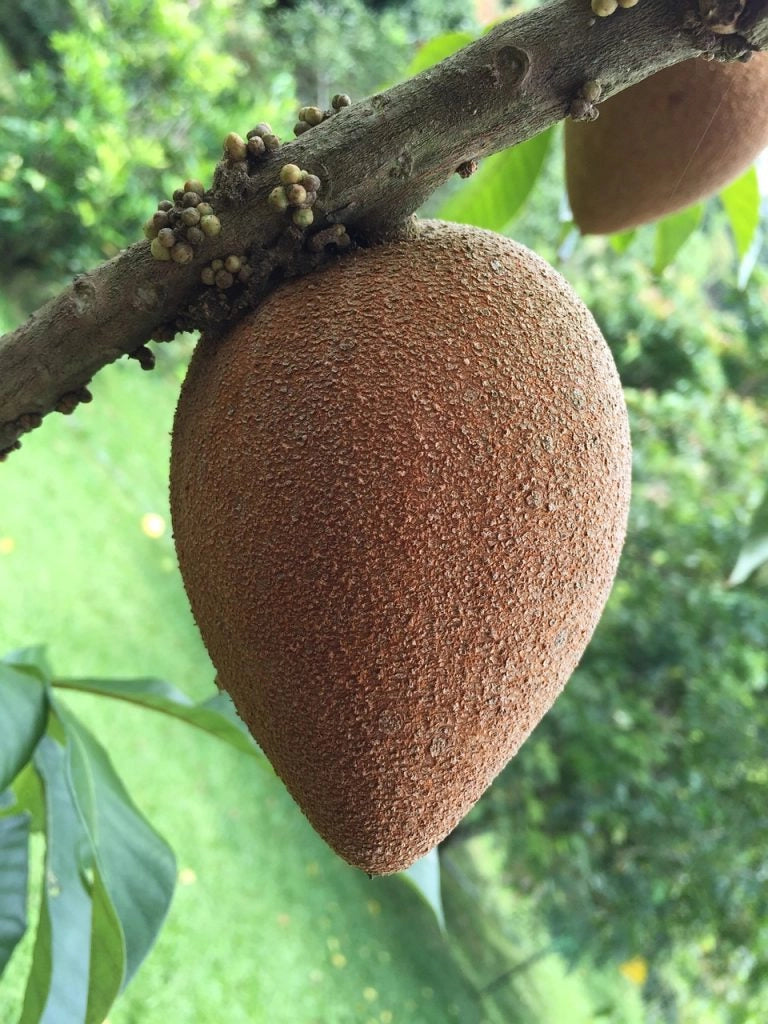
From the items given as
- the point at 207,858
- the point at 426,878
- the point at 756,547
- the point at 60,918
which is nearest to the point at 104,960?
the point at 60,918

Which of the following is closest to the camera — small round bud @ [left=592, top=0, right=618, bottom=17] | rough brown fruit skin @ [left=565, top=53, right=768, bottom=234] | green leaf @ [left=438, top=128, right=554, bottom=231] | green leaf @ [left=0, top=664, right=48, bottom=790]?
small round bud @ [left=592, top=0, right=618, bottom=17]

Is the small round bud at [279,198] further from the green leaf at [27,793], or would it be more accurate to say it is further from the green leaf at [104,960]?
the green leaf at [27,793]

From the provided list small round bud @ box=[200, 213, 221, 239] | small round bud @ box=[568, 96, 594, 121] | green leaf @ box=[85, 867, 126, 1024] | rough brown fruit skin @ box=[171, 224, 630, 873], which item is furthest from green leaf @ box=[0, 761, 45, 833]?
small round bud @ box=[568, 96, 594, 121]

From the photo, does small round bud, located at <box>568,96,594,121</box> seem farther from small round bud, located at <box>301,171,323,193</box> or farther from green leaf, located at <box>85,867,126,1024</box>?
green leaf, located at <box>85,867,126,1024</box>

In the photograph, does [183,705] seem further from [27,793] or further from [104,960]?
[104,960]

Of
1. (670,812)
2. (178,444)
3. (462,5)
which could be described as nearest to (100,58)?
(462,5)
